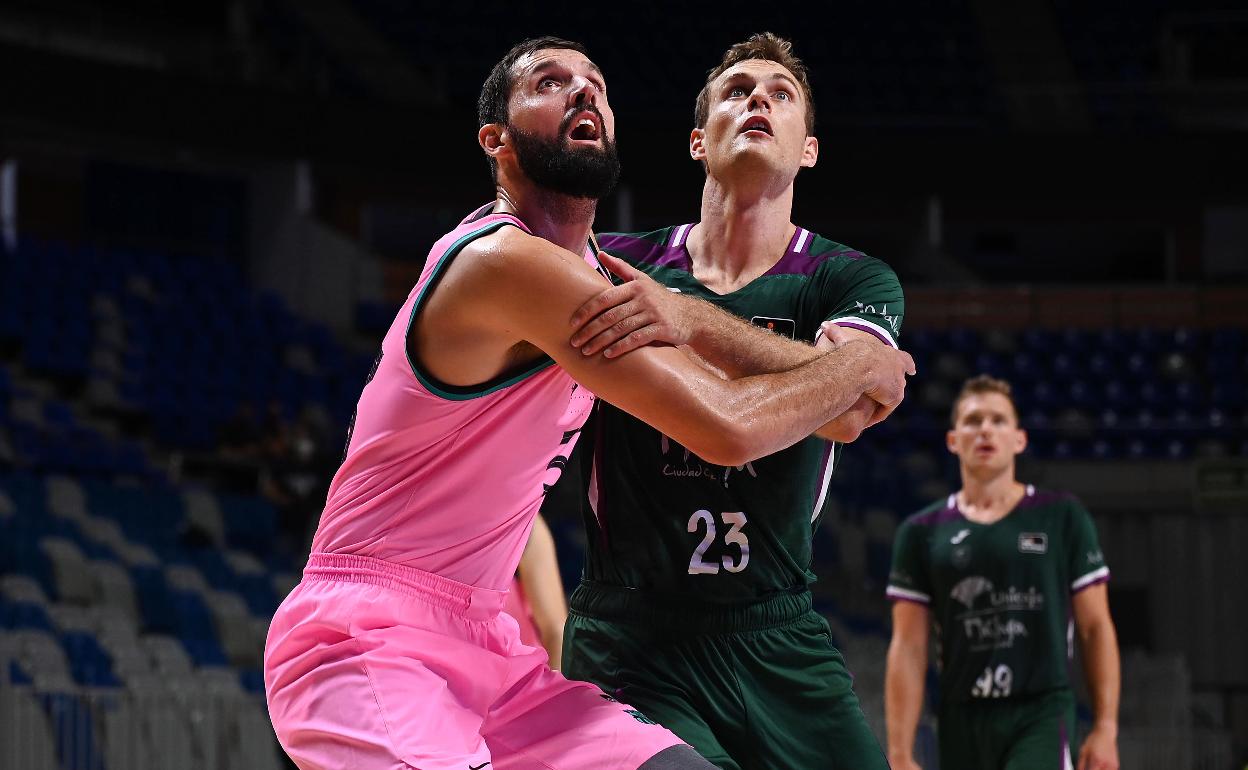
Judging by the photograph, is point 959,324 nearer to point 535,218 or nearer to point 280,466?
point 280,466

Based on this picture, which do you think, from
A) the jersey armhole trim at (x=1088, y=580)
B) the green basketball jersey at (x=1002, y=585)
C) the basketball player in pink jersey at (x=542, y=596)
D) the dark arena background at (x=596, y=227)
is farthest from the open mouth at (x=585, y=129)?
the dark arena background at (x=596, y=227)

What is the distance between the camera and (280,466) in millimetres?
16422

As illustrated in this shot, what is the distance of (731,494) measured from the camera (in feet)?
13.5

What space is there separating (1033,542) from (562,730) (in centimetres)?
413

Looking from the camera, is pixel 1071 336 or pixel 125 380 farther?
pixel 1071 336

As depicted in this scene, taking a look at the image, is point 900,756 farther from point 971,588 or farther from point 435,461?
point 435,461

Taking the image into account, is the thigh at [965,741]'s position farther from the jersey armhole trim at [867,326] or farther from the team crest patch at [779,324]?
the jersey armhole trim at [867,326]

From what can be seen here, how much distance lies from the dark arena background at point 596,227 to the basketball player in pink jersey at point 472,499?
737 centimetres

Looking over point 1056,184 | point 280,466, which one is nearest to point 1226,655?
point 1056,184

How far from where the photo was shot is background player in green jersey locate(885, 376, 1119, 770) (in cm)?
667

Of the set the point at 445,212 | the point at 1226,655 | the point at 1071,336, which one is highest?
the point at 445,212

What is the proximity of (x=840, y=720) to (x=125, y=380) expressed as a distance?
14652mm

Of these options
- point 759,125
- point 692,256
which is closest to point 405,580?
point 692,256

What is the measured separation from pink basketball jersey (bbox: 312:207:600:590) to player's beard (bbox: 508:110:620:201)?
18 cm
